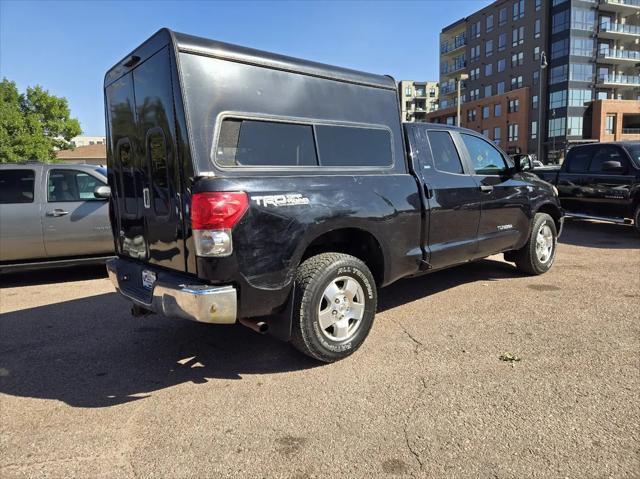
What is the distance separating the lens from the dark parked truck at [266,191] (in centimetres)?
311

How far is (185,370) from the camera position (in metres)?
3.74

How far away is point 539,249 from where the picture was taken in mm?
6324

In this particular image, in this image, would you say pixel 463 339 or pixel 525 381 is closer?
pixel 525 381

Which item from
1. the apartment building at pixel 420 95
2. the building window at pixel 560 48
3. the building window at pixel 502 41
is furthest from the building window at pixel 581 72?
the apartment building at pixel 420 95

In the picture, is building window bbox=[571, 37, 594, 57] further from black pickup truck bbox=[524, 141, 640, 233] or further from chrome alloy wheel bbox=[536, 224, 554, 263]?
chrome alloy wheel bbox=[536, 224, 554, 263]

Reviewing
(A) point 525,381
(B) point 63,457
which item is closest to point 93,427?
(B) point 63,457

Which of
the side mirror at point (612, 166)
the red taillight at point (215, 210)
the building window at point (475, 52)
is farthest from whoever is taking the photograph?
the building window at point (475, 52)

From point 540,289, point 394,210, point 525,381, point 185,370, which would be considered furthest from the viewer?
point 540,289

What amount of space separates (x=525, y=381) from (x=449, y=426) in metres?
0.88

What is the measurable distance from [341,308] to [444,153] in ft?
7.43

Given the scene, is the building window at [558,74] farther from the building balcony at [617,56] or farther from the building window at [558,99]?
the building balcony at [617,56]

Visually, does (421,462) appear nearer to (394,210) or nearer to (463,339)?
(463,339)

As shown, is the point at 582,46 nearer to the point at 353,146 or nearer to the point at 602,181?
the point at 602,181

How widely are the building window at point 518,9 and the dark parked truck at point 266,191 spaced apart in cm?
Result: 6610
